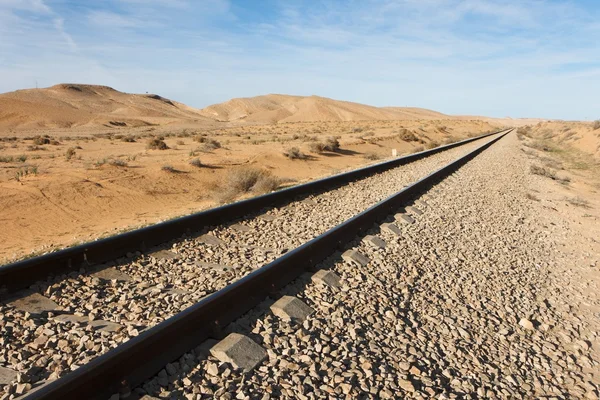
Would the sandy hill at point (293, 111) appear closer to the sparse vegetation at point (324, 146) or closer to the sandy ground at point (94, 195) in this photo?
the sparse vegetation at point (324, 146)

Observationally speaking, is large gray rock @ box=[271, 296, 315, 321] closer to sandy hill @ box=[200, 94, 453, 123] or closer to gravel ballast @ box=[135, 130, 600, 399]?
gravel ballast @ box=[135, 130, 600, 399]

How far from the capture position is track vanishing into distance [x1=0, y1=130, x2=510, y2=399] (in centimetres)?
334

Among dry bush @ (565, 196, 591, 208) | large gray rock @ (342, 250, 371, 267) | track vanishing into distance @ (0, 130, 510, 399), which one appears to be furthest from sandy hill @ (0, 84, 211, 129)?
large gray rock @ (342, 250, 371, 267)

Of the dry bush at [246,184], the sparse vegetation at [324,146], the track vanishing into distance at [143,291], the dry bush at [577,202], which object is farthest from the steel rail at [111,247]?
the sparse vegetation at [324,146]

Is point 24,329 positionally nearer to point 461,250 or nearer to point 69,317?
Answer: point 69,317

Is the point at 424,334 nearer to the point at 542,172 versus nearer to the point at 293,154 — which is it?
the point at 542,172

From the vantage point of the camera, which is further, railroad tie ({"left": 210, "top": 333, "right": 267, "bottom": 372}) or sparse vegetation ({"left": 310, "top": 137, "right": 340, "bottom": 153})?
A: sparse vegetation ({"left": 310, "top": 137, "right": 340, "bottom": 153})

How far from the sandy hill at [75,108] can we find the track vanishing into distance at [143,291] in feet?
289

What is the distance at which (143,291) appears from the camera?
204 inches

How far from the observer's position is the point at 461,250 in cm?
774

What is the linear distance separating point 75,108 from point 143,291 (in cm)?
12860

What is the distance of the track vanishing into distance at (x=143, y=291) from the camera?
10.9ft

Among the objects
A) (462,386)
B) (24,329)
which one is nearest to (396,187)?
(462,386)

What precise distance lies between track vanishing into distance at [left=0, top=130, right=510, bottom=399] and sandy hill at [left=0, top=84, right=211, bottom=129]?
88.1 metres
